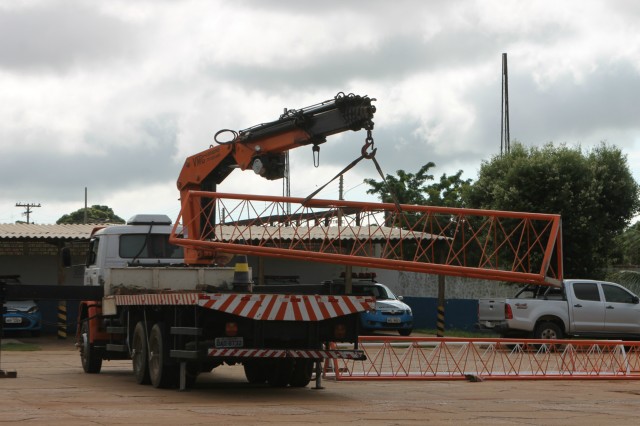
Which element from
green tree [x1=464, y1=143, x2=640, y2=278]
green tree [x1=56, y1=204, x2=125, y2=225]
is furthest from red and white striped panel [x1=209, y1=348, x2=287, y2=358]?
green tree [x1=56, y1=204, x2=125, y2=225]

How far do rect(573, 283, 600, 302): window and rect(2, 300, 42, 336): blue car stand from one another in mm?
15359

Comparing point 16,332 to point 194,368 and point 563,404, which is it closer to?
point 194,368

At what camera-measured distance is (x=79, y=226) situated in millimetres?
36156

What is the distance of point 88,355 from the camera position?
18.8 meters

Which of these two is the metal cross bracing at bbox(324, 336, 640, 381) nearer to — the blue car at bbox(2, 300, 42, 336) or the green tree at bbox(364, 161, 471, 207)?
the blue car at bbox(2, 300, 42, 336)

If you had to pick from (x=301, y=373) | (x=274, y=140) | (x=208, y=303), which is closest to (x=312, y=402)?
(x=208, y=303)

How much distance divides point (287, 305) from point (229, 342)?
87cm

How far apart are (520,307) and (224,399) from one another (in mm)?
14449

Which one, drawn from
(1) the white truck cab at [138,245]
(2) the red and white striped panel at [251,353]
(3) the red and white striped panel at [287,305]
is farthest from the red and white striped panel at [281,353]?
(1) the white truck cab at [138,245]

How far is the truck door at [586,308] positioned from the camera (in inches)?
1056

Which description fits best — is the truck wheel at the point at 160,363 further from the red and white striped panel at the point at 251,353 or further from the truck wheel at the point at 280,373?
the truck wheel at the point at 280,373

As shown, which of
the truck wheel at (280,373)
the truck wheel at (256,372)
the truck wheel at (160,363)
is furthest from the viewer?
the truck wheel at (256,372)

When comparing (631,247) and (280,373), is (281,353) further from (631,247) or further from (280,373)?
(631,247)

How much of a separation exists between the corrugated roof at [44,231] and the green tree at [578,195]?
45.3 feet
